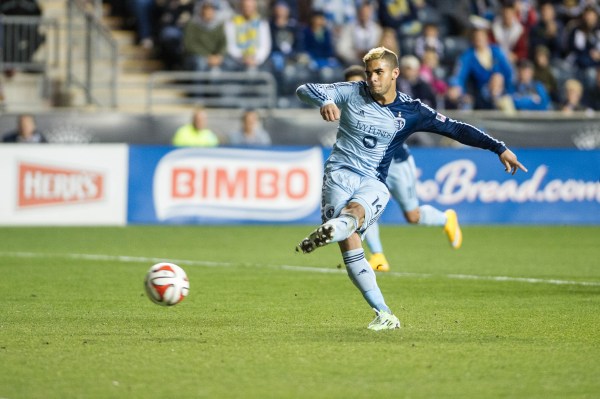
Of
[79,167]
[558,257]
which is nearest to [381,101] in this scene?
[558,257]

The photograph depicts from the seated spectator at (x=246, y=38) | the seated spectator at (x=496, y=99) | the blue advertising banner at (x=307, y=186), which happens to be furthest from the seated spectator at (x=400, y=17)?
the blue advertising banner at (x=307, y=186)

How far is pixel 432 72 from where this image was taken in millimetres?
21938

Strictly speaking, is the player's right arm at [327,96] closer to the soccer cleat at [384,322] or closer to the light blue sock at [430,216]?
the soccer cleat at [384,322]

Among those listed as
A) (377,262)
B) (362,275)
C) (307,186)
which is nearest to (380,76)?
(362,275)

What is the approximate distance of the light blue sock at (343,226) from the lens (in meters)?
7.90

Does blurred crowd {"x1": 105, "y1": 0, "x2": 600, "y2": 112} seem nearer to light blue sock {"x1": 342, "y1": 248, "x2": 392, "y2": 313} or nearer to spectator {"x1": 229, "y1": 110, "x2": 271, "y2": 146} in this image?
spectator {"x1": 229, "y1": 110, "x2": 271, "y2": 146}

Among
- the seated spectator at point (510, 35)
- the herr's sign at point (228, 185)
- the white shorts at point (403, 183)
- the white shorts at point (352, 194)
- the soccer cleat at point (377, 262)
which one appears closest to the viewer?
the white shorts at point (352, 194)

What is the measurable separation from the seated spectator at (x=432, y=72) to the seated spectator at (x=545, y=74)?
1.95 m

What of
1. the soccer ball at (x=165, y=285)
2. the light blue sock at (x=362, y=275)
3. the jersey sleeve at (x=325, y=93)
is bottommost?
the soccer ball at (x=165, y=285)

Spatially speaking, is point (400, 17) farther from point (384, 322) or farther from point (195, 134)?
point (384, 322)

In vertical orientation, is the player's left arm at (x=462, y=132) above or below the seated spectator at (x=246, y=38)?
above

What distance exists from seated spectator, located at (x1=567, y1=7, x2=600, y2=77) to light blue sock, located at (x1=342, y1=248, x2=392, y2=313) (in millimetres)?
16221

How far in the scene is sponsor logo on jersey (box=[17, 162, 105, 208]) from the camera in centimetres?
1770

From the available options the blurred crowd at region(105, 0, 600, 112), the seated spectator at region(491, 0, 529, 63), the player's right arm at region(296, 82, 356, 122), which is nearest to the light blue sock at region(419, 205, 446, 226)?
the player's right arm at region(296, 82, 356, 122)
